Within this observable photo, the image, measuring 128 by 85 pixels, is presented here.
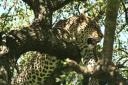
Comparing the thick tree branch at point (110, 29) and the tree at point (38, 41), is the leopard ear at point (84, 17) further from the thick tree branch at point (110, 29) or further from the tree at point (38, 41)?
the thick tree branch at point (110, 29)

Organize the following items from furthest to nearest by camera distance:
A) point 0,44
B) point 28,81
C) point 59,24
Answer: point 59,24
point 28,81
point 0,44

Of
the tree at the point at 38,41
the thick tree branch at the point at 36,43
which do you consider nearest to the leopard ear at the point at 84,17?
the tree at the point at 38,41

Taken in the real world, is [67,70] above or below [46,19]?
below

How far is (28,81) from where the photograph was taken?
9.33 meters

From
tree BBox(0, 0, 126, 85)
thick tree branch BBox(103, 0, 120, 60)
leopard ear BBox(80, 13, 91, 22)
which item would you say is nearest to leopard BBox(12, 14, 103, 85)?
leopard ear BBox(80, 13, 91, 22)

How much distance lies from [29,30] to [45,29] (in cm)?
36

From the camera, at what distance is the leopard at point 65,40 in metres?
9.36

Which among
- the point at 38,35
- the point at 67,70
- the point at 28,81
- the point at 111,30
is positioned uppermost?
the point at 38,35

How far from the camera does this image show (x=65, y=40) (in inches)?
367

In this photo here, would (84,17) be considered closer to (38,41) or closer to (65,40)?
(65,40)

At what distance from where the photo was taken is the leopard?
30.7 feet

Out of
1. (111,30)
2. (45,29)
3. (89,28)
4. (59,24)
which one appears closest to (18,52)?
(45,29)

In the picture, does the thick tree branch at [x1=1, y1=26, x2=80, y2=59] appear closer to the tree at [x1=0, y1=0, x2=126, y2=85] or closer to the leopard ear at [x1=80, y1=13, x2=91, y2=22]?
the tree at [x1=0, y1=0, x2=126, y2=85]

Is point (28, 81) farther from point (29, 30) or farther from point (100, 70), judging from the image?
point (100, 70)
